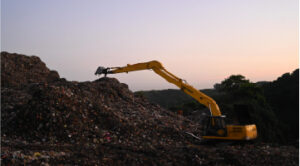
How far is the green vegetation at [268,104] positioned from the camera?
16.6 meters

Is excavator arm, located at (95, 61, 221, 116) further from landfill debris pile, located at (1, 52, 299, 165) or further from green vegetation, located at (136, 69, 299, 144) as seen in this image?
green vegetation, located at (136, 69, 299, 144)

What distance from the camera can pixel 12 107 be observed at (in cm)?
1234

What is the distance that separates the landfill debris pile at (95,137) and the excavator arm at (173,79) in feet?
4.49

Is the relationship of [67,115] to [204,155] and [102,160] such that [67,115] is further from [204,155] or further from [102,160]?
[204,155]

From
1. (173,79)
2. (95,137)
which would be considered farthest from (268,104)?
(95,137)

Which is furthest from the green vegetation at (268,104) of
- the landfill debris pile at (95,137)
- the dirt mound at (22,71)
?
the dirt mound at (22,71)

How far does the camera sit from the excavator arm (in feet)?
32.5

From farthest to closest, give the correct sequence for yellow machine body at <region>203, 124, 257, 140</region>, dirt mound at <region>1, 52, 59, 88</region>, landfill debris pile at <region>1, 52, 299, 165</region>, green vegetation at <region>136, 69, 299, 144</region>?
dirt mound at <region>1, 52, 59, 88</region> < green vegetation at <region>136, 69, 299, 144</region> < yellow machine body at <region>203, 124, 257, 140</region> < landfill debris pile at <region>1, 52, 299, 165</region>

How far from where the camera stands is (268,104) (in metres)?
21.0

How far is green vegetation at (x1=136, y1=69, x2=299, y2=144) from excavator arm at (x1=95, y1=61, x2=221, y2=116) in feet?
19.2

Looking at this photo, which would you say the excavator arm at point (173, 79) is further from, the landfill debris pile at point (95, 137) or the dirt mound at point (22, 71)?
Answer: the dirt mound at point (22, 71)

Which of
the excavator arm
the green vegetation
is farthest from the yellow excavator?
the green vegetation

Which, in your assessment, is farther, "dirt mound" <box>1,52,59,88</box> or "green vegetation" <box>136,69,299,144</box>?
"dirt mound" <box>1,52,59,88</box>

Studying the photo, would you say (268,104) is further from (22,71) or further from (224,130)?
(22,71)
